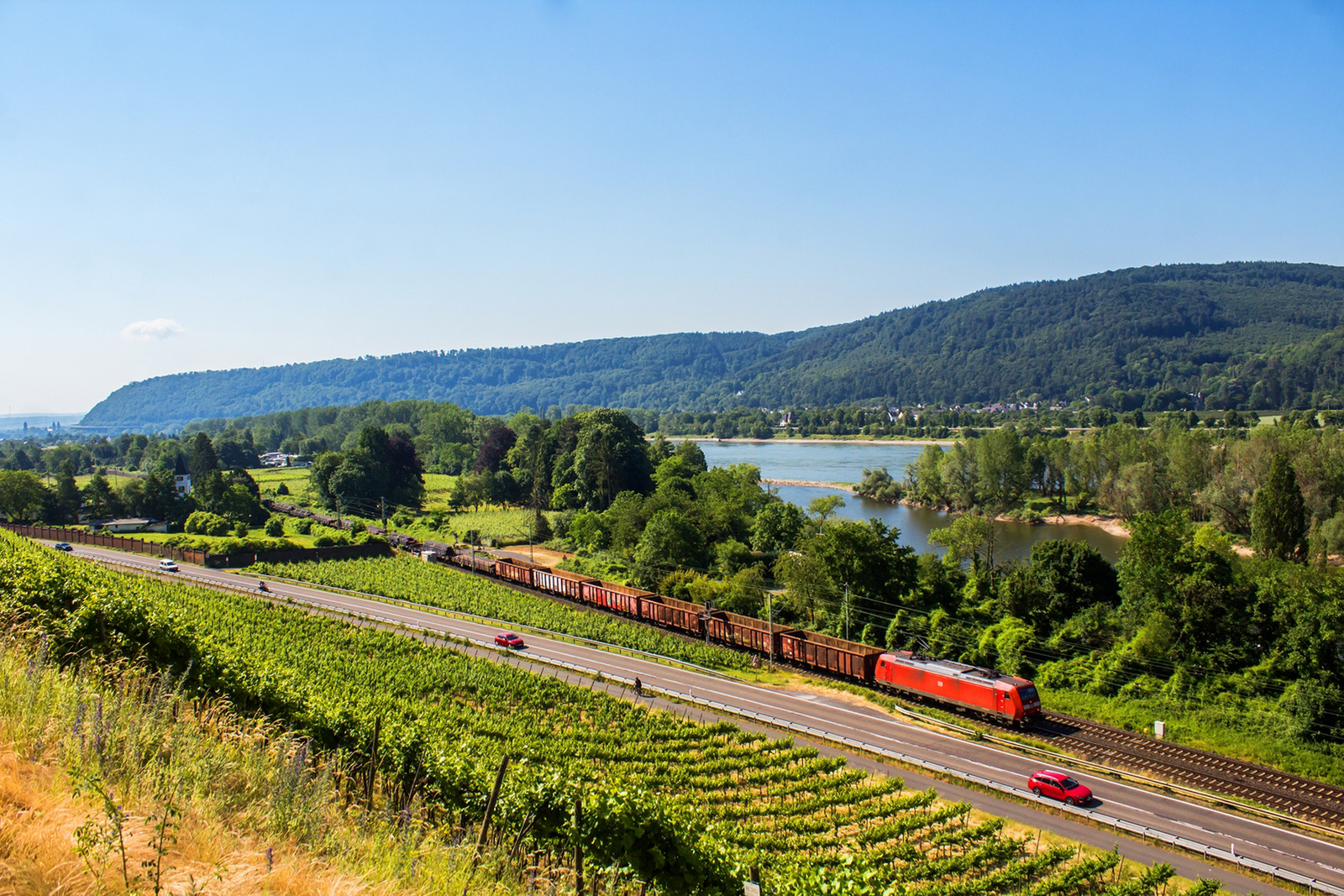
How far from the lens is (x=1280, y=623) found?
120ft

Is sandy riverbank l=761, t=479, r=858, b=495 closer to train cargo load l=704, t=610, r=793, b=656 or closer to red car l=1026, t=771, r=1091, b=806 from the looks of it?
train cargo load l=704, t=610, r=793, b=656

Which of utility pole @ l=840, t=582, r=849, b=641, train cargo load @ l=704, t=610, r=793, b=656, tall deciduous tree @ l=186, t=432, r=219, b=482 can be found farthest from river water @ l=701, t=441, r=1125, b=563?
tall deciduous tree @ l=186, t=432, r=219, b=482

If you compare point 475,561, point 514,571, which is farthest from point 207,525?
point 514,571

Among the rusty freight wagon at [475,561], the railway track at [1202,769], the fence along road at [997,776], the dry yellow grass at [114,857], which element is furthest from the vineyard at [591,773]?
the rusty freight wagon at [475,561]

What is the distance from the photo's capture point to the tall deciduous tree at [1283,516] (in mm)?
57188

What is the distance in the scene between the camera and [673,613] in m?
47.6

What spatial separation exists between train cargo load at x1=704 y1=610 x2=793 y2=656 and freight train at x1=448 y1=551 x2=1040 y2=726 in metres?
0.04

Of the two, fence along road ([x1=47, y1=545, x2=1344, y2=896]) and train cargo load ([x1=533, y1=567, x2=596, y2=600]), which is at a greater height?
train cargo load ([x1=533, y1=567, x2=596, y2=600])

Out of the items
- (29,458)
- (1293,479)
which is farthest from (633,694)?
(29,458)

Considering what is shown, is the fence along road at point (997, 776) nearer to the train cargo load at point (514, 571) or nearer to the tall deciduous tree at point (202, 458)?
the train cargo load at point (514, 571)

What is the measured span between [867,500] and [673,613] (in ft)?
230

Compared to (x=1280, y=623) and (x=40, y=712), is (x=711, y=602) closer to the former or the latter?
(x=1280, y=623)

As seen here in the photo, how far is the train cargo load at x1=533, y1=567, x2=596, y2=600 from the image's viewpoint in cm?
5453

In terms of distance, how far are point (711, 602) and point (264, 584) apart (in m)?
30.8
